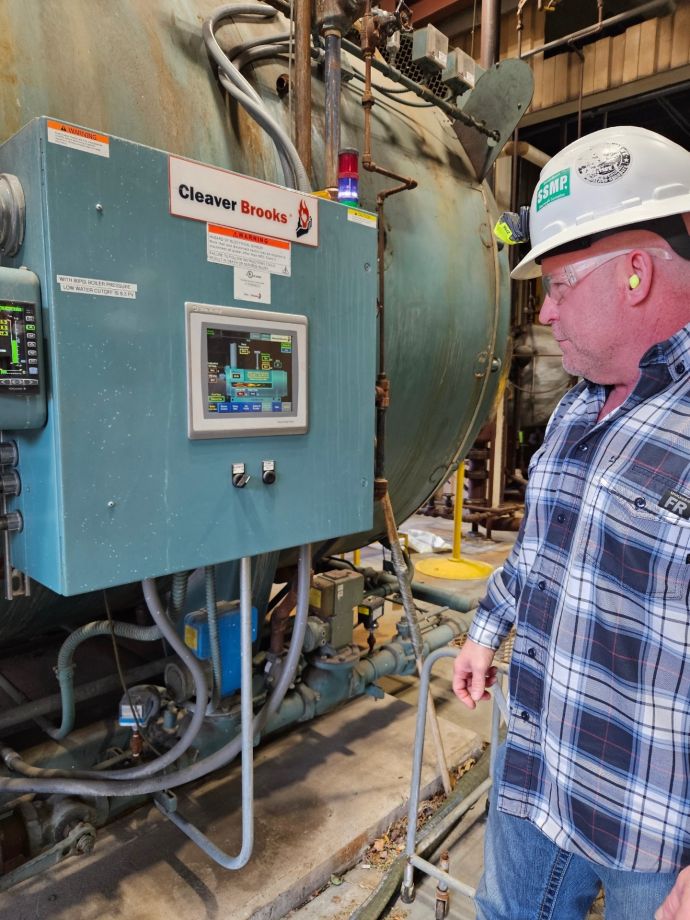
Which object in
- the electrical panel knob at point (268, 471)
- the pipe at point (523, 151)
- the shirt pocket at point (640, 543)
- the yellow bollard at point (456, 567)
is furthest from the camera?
the pipe at point (523, 151)

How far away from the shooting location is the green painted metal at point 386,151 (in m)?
1.20

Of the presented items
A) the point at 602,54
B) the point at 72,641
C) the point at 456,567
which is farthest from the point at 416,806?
the point at 602,54

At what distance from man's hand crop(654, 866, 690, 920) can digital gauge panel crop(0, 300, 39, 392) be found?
1105mm

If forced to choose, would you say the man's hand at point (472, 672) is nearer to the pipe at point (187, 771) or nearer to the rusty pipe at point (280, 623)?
the pipe at point (187, 771)

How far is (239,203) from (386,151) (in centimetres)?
90

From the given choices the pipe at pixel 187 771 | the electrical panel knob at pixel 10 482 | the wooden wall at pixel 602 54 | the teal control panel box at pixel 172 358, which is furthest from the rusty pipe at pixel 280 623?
the wooden wall at pixel 602 54

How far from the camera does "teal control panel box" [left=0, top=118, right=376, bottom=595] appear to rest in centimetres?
99

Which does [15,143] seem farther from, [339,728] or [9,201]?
[339,728]

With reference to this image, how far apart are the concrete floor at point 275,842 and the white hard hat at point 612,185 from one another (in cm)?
167

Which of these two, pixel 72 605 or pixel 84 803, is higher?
pixel 72 605

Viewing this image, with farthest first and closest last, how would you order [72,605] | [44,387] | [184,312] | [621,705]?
[72,605] → [184,312] → [44,387] → [621,705]

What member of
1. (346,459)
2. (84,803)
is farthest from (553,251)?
(84,803)

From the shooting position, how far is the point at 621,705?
2.90 ft

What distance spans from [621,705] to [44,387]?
1.00m
